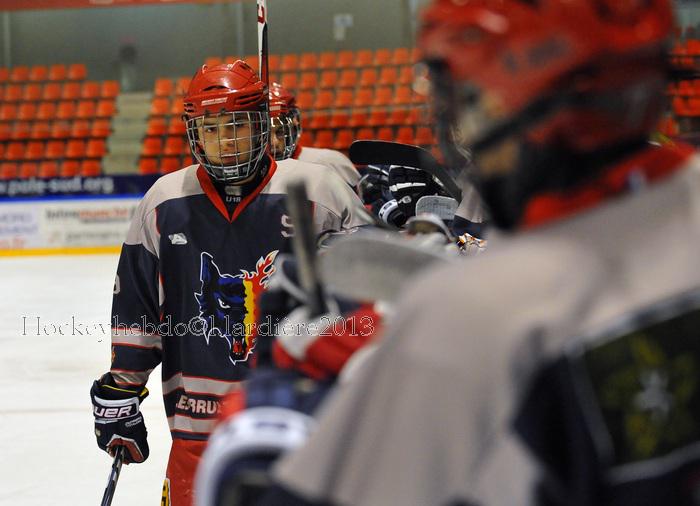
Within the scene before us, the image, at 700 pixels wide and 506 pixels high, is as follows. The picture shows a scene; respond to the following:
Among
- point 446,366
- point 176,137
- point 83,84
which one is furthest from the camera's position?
point 83,84

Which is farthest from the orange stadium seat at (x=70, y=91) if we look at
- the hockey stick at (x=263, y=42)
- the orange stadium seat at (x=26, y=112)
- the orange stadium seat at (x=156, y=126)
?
the hockey stick at (x=263, y=42)

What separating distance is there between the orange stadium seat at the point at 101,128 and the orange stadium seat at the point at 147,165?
0.82 meters

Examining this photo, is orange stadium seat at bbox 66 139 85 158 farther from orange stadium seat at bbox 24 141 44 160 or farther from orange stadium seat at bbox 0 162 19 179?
orange stadium seat at bbox 0 162 19 179

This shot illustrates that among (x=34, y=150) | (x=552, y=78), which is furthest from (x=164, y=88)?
(x=552, y=78)

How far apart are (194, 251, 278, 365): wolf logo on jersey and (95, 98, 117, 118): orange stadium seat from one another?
10.1m

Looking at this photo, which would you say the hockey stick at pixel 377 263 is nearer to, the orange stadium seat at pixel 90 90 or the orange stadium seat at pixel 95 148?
the orange stadium seat at pixel 95 148

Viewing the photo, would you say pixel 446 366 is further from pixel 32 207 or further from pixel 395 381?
pixel 32 207

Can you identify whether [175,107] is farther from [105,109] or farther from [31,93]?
[31,93]

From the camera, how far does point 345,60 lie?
1192cm

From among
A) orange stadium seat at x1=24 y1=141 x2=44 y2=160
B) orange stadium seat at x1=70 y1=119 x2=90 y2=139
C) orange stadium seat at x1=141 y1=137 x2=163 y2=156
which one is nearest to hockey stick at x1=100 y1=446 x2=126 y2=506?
orange stadium seat at x1=141 y1=137 x2=163 y2=156

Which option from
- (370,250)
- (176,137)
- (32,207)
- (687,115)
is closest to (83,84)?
(176,137)

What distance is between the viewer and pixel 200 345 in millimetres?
2016

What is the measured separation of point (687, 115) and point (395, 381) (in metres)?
2.14

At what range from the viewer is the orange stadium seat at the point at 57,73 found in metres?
12.1
